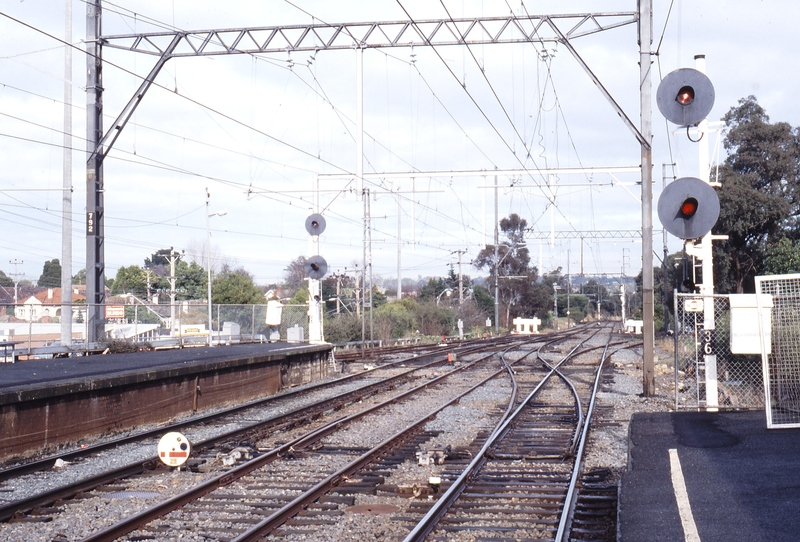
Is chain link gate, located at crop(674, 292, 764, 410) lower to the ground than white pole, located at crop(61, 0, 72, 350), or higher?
lower

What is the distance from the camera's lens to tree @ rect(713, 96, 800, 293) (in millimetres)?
37156

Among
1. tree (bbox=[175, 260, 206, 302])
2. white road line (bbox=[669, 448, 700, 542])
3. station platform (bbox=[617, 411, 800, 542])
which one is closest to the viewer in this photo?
white road line (bbox=[669, 448, 700, 542])

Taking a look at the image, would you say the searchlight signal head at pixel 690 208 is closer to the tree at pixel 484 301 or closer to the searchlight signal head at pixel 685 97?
the searchlight signal head at pixel 685 97

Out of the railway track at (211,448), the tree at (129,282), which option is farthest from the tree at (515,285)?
the railway track at (211,448)

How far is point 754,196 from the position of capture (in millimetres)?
37000

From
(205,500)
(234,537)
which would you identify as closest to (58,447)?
(205,500)

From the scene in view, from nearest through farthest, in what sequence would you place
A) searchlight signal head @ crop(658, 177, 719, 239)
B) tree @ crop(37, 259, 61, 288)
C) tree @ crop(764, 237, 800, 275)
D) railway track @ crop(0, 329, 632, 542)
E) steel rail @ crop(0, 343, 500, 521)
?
railway track @ crop(0, 329, 632, 542) → steel rail @ crop(0, 343, 500, 521) → searchlight signal head @ crop(658, 177, 719, 239) → tree @ crop(764, 237, 800, 275) → tree @ crop(37, 259, 61, 288)

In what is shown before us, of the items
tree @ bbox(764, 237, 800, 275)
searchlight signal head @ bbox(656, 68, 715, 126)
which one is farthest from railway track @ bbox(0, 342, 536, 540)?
tree @ bbox(764, 237, 800, 275)

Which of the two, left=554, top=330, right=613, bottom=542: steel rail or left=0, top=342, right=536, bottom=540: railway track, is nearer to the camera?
left=554, top=330, right=613, bottom=542: steel rail

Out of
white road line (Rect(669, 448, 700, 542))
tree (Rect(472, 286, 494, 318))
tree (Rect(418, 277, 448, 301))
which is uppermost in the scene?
tree (Rect(418, 277, 448, 301))

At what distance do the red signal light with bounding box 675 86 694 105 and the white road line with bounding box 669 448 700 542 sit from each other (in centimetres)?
497

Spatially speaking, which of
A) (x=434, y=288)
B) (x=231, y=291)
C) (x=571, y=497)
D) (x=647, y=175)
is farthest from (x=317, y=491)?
(x=434, y=288)

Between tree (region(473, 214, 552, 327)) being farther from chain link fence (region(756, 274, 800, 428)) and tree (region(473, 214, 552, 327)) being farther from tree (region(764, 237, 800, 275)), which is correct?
chain link fence (region(756, 274, 800, 428))

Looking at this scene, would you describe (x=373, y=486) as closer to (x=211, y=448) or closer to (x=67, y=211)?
(x=211, y=448)
